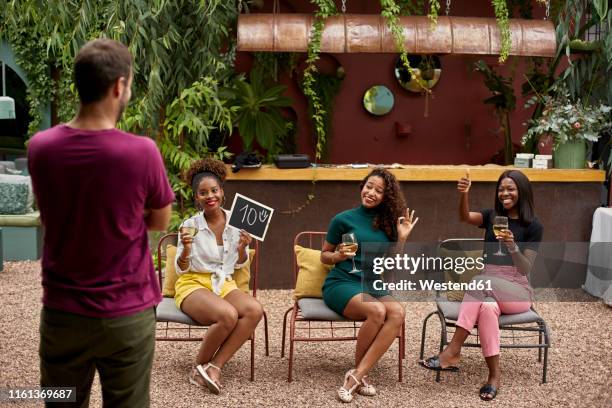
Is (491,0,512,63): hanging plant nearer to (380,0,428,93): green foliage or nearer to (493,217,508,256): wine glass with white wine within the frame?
(380,0,428,93): green foliage

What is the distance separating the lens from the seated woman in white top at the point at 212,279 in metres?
4.80

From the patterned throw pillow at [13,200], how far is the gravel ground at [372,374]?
91.0 inches

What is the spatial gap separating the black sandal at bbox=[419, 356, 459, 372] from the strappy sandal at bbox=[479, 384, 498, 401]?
11.2 inches

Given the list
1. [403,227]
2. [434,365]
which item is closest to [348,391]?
[434,365]

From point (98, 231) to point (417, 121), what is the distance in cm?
714

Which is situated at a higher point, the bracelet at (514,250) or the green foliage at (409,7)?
the green foliage at (409,7)

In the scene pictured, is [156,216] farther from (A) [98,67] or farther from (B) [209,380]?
(B) [209,380]

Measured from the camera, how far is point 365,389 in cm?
480

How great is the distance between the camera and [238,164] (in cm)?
705

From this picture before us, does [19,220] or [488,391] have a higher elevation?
[19,220]

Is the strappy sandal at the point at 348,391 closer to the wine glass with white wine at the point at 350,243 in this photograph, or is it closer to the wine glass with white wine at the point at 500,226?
the wine glass with white wine at the point at 350,243

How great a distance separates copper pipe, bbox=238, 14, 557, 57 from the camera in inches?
282

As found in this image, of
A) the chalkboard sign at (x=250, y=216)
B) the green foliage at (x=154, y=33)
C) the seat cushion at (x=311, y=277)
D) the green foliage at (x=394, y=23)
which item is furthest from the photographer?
the green foliage at (x=394, y=23)

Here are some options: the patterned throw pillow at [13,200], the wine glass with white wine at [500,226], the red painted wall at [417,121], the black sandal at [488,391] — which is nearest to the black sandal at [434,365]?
the black sandal at [488,391]
